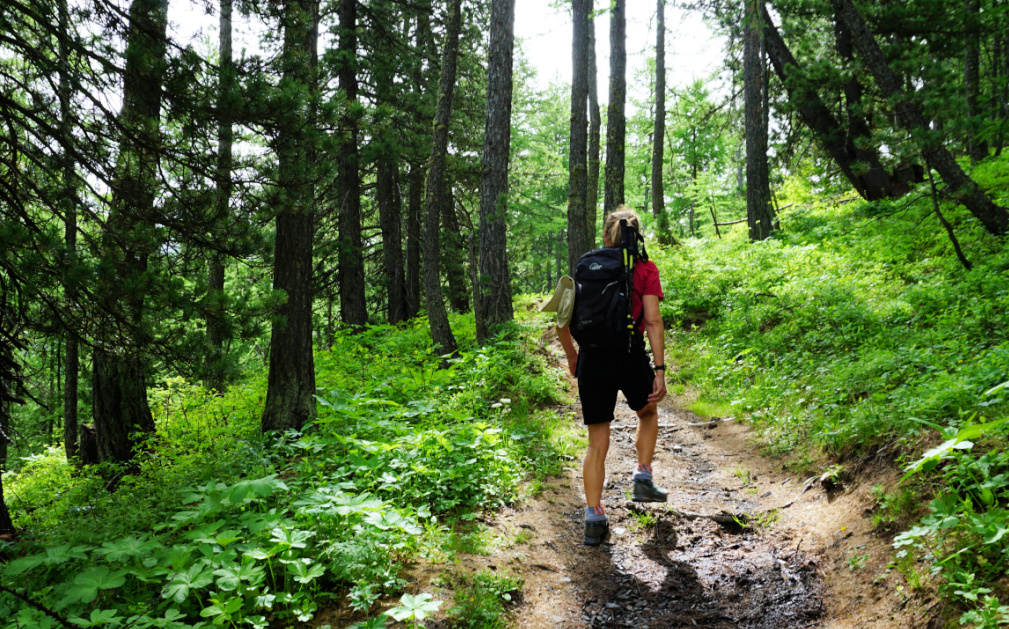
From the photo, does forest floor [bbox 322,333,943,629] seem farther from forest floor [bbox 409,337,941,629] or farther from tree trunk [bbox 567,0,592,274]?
tree trunk [bbox 567,0,592,274]

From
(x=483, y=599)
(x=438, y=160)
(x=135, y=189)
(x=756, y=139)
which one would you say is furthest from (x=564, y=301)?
(x=756, y=139)

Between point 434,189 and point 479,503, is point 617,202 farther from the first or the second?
point 479,503

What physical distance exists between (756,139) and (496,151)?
20.4 ft

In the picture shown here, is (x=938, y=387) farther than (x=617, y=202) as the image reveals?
No

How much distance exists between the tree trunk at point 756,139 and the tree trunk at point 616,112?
2672mm

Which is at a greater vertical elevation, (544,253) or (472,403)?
(544,253)

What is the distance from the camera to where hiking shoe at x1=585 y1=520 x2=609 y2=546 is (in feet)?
13.2

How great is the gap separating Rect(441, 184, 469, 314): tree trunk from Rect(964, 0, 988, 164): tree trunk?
10806 mm

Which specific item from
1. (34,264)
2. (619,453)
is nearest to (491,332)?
(619,453)

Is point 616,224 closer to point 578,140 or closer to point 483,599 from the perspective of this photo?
point 483,599

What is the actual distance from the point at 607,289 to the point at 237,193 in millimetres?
3261

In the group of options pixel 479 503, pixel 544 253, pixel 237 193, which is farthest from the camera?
pixel 544 253

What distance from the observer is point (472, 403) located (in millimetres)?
6551

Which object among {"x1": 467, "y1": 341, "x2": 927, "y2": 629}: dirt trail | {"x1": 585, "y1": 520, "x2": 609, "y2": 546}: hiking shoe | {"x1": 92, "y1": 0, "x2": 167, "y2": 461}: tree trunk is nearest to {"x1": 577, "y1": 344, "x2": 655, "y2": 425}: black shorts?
{"x1": 585, "y1": 520, "x2": 609, "y2": 546}: hiking shoe
